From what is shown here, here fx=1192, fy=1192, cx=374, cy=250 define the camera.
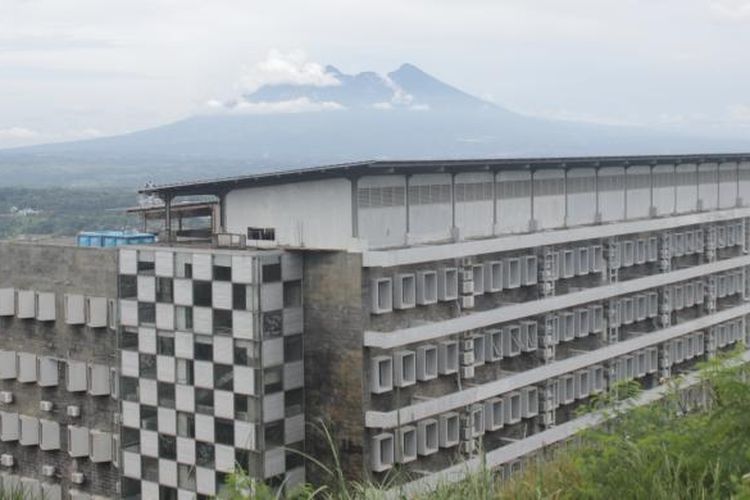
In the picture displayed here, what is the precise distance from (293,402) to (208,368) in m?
2.34

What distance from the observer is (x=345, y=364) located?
1172 inches

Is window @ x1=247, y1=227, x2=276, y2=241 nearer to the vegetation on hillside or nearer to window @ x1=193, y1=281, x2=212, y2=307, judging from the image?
window @ x1=193, y1=281, x2=212, y2=307

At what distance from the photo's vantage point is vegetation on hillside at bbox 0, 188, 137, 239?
10462cm

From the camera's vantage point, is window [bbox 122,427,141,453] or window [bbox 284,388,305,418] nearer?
window [bbox 284,388,305,418]

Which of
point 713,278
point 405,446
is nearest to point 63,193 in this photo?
point 713,278

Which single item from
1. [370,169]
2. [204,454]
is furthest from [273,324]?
[370,169]

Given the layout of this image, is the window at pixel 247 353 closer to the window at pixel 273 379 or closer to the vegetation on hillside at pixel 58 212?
the window at pixel 273 379

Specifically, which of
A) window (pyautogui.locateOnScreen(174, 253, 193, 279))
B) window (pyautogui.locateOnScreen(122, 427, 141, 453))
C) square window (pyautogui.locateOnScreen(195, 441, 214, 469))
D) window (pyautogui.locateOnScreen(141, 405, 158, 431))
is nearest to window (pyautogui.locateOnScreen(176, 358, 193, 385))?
window (pyautogui.locateOnScreen(141, 405, 158, 431))

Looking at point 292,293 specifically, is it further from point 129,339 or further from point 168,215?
point 168,215

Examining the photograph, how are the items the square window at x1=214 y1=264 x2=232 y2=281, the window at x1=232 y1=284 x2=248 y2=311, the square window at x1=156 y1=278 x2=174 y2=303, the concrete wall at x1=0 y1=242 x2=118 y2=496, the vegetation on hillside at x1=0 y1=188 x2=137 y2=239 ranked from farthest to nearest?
the vegetation on hillside at x1=0 y1=188 x2=137 y2=239 < the concrete wall at x1=0 y1=242 x2=118 y2=496 < the square window at x1=156 y1=278 x2=174 y2=303 < the square window at x1=214 y1=264 x2=232 y2=281 < the window at x1=232 y1=284 x2=248 y2=311

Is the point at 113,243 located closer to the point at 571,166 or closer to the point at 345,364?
the point at 345,364

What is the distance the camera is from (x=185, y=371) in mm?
31141

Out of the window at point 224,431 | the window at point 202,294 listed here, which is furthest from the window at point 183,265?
the window at point 224,431

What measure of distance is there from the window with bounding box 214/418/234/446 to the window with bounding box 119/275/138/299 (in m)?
4.35
